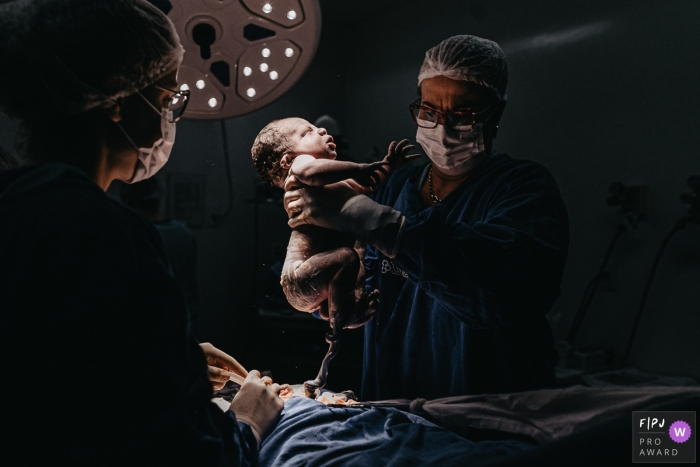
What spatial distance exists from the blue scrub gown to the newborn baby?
0.55 feet

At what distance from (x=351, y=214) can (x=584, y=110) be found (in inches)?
58.4

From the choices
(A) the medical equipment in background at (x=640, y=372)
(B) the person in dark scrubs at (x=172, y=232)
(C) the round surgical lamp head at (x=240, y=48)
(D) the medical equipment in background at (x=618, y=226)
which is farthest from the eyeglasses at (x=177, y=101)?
(D) the medical equipment in background at (x=618, y=226)

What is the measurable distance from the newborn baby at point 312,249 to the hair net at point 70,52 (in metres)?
0.53

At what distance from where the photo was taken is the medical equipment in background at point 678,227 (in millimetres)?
1985

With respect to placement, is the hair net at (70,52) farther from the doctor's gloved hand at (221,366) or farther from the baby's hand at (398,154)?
the doctor's gloved hand at (221,366)

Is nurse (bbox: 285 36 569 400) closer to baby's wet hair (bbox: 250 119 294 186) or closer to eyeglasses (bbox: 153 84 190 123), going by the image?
baby's wet hair (bbox: 250 119 294 186)

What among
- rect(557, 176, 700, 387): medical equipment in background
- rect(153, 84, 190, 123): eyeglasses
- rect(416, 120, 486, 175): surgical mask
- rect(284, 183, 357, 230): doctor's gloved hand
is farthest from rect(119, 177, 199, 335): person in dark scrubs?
rect(557, 176, 700, 387): medical equipment in background

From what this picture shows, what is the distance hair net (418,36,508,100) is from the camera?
159cm

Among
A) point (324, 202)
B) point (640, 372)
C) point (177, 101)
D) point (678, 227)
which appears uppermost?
point (177, 101)

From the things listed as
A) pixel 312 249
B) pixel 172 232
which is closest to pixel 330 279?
pixel 312 249

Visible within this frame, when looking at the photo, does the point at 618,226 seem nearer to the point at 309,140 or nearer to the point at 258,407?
the point at 309,140

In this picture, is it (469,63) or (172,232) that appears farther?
(469,63)

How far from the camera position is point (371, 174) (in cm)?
133

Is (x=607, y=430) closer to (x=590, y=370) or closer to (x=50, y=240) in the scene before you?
(x=50, y=240)
